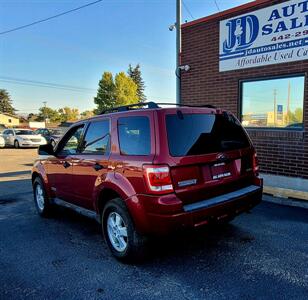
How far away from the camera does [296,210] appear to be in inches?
228

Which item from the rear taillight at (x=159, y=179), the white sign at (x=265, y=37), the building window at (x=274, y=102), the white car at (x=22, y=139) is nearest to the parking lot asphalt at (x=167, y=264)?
the rear taillight at (x=159, y=179)

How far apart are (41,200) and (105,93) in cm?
5599

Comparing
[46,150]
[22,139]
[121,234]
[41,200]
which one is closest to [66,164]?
[46,150]

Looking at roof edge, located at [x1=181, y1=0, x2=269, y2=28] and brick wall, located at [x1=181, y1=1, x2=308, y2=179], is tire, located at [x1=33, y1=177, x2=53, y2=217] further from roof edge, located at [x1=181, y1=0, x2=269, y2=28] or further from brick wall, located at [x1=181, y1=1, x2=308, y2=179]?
roof edge, located at [x1=181, y1=0, x2=269, y2=28]

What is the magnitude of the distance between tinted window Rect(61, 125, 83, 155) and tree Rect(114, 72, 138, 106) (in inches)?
2095

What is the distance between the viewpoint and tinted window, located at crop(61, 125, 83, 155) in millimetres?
4891

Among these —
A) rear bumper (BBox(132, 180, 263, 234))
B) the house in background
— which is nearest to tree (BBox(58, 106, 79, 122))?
the house in background

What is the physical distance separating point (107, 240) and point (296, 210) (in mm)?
3684

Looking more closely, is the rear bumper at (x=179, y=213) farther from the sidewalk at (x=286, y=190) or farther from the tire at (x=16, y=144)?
the tire at (x=16, y=144)

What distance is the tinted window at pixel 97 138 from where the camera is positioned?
4.16 metres

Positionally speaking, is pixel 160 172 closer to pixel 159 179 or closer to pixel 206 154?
pixel 159 179

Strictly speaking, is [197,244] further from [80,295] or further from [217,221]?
[80,295]

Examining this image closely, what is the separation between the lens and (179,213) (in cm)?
329

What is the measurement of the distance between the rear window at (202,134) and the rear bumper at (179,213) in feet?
1.82
